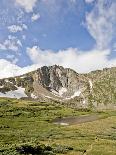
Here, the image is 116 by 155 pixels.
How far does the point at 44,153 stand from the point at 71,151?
9.01m

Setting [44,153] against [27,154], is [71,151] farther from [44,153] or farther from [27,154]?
[27,154]

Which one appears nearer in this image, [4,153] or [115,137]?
[4,153]

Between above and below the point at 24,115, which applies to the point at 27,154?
below

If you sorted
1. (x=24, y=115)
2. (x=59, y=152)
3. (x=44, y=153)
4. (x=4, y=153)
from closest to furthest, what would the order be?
(x=4, y=153) → (x=44, y=153) → (x=59, y=152) → (x=24, y=115)

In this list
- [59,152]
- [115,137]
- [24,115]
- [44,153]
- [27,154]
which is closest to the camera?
[27,154]

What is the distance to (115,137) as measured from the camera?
324 ft

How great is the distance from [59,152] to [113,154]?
9429 mm

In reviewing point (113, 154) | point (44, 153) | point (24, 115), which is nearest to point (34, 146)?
point (44, 153)

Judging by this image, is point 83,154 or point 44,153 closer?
point 44,153

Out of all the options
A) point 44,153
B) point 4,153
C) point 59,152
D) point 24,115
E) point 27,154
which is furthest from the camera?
point 24,115

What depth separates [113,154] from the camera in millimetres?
61281

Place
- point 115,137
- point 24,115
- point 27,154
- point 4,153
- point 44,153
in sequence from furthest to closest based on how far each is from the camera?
point 24,115 < point 115,137 < point 44,153 < point 27,154 < point 4,153

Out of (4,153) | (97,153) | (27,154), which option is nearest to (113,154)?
(97,153)

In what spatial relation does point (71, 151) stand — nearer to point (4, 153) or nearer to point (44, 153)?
point (44, 153)
